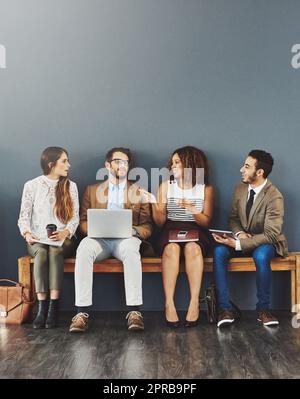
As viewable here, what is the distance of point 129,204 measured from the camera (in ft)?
14.0

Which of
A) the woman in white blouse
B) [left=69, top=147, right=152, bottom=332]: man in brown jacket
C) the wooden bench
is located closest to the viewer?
[left=69, top=147, right=152, bottom=332]: man in brown jacket

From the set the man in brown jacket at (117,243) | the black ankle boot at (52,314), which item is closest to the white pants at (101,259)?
the man in brown jacket at (117,243)

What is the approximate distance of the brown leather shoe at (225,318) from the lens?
12.5 feet

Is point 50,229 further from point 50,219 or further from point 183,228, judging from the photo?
point 183,228

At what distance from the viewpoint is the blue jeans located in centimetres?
393

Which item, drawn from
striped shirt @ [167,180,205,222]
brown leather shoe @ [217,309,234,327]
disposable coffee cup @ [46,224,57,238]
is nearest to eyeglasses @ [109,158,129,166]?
striped shirt @ [167,180,205,222]

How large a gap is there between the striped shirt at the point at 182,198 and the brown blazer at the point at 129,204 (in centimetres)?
18

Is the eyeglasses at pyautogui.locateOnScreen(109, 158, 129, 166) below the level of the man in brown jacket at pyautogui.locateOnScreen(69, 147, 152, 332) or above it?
above

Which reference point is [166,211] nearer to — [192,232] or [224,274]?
[192,232]

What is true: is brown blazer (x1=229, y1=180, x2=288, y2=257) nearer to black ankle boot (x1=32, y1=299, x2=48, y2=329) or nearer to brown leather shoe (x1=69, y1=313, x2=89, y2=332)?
brown leather shoe (x1=69, y1=313, x2=89, y2=332)

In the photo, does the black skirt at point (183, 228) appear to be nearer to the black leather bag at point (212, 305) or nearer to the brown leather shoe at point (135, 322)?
the black leather bag at point (212, 305)

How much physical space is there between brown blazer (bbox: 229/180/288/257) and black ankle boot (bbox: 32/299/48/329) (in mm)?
1389

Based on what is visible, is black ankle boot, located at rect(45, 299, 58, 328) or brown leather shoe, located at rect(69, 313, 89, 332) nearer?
brown leather shoe, located at rect(69, 313, 89, 332)

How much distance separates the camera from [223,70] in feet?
14.6
